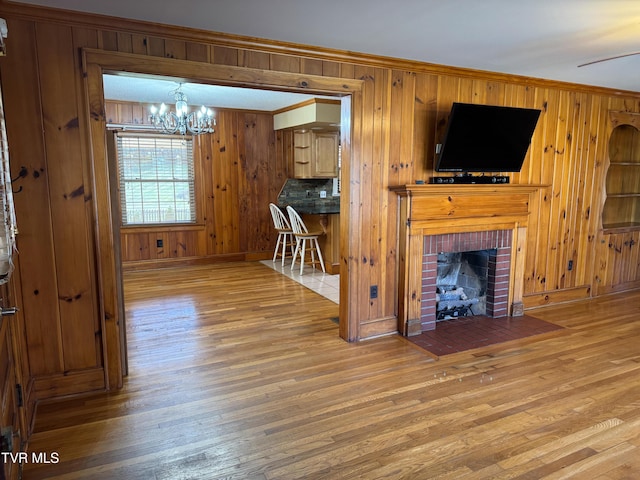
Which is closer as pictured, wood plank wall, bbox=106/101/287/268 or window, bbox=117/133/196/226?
window, bbox=117/133/196/226

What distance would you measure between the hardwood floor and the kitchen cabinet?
3438 mm

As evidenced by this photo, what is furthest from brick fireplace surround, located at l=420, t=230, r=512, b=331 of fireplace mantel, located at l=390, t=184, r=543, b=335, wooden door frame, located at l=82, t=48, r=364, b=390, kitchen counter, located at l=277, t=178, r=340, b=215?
kitchen counter, located at l=277, t=178, r=340, b=215

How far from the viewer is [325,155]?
6973 mm

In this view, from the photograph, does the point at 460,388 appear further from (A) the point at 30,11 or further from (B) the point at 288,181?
(B) the point at 288,181

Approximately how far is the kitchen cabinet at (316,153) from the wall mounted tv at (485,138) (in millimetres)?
3380

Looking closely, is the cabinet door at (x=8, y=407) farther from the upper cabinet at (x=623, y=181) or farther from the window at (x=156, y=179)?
the upper cabinet at (x=623, y=181)

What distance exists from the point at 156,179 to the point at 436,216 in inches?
183

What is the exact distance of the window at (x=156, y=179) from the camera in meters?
6.44

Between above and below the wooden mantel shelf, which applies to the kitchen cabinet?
above

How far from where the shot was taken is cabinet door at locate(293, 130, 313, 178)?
6.91 metres

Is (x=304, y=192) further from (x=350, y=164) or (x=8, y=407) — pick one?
(x=8, y=407)

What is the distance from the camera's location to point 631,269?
210 inches

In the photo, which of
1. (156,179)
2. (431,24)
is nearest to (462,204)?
(431,24)

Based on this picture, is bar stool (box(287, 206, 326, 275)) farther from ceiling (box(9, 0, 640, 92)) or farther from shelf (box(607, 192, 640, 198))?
shelf (box(607, 192, 640, 198))
